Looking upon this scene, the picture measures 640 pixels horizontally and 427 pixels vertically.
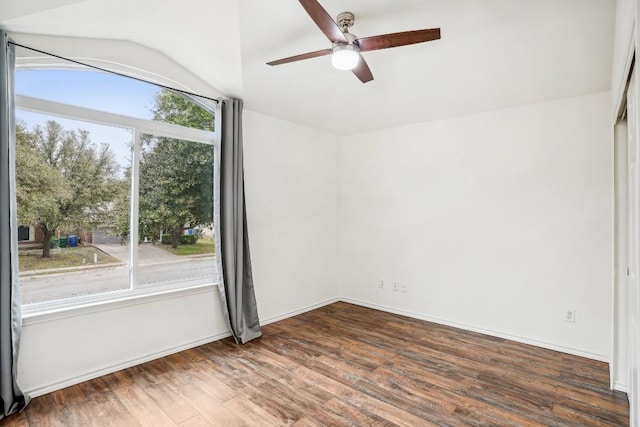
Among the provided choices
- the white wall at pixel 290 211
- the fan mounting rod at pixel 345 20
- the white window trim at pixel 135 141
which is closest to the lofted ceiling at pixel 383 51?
the fan mounting rod at pixel 345 20

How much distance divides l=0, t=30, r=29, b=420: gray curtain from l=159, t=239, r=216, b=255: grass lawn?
4.01 feet

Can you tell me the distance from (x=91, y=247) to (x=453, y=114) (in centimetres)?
374

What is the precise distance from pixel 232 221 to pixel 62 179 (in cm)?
138

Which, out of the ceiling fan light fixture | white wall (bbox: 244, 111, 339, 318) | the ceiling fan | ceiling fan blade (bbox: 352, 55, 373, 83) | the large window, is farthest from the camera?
white wall (bbox: 244, 111, 339, 318)

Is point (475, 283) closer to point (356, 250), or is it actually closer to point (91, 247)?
point (356, 250)

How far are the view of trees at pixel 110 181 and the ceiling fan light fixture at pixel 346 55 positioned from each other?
1.92m

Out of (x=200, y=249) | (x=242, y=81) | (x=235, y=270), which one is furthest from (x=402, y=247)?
(x=242, y=81)

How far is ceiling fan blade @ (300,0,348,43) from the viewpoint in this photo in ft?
5.28

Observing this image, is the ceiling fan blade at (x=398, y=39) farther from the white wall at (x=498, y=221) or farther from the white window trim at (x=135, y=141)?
the white wall at (x=498, y=221)

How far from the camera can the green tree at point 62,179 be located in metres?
2.42

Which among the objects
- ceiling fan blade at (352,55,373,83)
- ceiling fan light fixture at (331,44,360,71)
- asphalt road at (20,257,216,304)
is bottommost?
asphalt road at (20,257,216,304)

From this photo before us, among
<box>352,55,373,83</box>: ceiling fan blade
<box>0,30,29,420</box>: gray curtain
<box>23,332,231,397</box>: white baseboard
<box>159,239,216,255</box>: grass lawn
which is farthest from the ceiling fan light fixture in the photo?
<box>23,332,231,397</box>: white baseboard

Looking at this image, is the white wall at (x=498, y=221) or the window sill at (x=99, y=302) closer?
the window sill at (x=99, y=302)

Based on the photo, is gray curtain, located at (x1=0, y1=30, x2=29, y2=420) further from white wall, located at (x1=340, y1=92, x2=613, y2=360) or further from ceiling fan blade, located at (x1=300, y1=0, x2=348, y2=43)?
white wall, located at (x1=340, y1=92, x2=613, y2=360)
